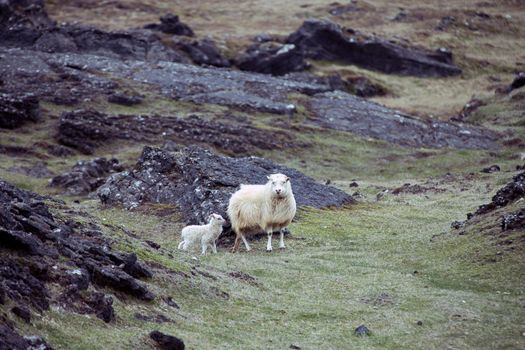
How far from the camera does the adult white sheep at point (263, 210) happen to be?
93.4 ft

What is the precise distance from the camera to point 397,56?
106 meters

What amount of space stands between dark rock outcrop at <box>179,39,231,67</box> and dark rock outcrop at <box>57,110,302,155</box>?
2938 centimetres

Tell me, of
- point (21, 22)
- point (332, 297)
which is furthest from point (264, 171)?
point (21, 22)

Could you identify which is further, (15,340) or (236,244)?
(236,244)

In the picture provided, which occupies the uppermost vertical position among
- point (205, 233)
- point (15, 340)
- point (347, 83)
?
point (15, 340)

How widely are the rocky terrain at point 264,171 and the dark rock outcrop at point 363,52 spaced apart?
1.00 ft

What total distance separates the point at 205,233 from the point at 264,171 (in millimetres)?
12270

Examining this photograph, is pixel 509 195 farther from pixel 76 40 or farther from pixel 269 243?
pixel 76 40

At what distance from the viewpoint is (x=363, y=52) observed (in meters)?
107

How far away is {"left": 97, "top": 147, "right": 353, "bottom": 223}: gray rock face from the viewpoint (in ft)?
113

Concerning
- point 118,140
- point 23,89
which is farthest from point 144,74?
point 118,140

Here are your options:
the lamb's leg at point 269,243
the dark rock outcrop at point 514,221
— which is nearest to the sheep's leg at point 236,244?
the lamb's leg at point 269,243

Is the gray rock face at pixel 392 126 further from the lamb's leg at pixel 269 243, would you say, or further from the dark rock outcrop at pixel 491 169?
the lamb's leg at pixel 269 243

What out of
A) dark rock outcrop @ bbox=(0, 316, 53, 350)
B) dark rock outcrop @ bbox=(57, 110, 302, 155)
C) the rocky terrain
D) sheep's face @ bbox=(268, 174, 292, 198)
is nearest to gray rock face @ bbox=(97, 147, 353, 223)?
the rocky terrain
